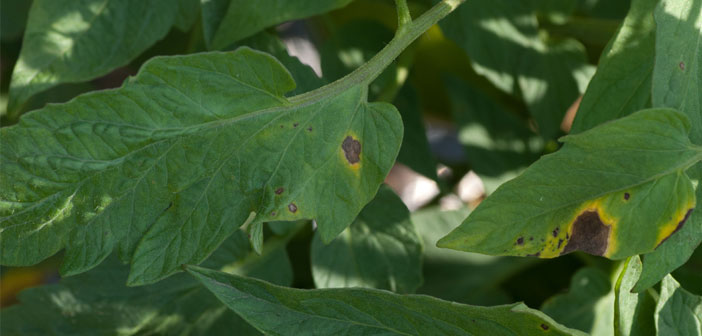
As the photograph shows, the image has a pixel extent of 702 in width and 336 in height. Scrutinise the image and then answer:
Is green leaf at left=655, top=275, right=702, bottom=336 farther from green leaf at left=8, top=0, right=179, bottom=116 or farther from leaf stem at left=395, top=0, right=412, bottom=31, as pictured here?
green leaf at left=8, top=0, right=179, bottom=116

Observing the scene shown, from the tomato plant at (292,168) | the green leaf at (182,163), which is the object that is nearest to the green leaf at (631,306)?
the tomato plant at (292,168)

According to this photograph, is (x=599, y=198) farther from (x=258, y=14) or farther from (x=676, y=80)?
(x=258, y=14)

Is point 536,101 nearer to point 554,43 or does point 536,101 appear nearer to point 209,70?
point 554,43

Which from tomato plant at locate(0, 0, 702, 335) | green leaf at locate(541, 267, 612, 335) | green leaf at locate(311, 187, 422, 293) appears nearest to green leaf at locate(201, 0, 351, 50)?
tomato plant at locate(0, 0, 702, 335)

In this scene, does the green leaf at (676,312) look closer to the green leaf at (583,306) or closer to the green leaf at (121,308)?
the green leaf at (583,306)

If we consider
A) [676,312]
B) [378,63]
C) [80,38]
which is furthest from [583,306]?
[80,38]
